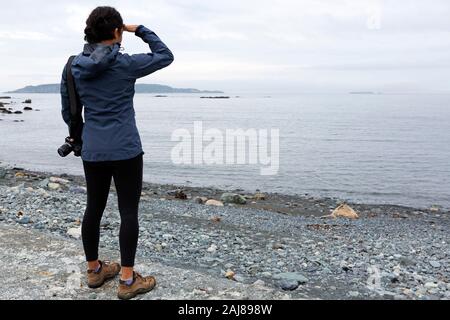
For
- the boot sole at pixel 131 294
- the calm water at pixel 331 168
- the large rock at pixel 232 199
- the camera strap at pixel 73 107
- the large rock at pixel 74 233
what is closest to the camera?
the camera strap at pixel 73 107

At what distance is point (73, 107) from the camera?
13.5 feet

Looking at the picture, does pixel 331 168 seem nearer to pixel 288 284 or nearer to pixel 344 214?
pixel 344 214

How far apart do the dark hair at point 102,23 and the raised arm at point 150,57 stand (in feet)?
0.77

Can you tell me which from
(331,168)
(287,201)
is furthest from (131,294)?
(331,168)

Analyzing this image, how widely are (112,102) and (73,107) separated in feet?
1.40

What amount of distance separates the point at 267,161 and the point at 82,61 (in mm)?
26633

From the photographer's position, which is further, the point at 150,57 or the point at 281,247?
the point at 281,247

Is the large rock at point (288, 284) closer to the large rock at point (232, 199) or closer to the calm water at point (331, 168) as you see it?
the large rock at point (232, 199)

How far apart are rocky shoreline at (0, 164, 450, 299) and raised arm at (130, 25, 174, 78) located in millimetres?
2284

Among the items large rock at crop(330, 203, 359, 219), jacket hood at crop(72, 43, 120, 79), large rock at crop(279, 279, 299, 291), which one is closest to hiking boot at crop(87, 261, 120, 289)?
jacket hood at crop(72, 43, 120, 79)

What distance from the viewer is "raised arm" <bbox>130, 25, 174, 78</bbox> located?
12.8 ft

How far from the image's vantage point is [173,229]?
9320 millimetres

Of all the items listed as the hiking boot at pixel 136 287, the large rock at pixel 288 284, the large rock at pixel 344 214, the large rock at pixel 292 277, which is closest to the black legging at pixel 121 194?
the hiking boot at pixel 136 287

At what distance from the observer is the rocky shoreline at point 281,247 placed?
6.35 m
